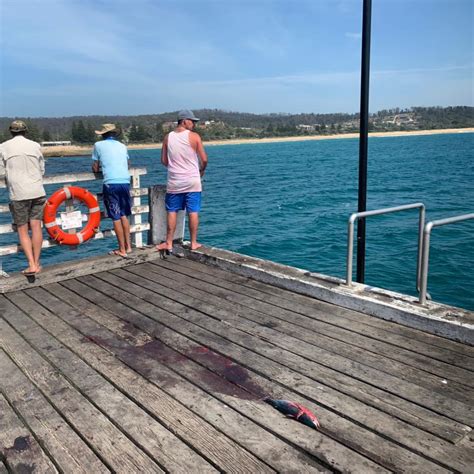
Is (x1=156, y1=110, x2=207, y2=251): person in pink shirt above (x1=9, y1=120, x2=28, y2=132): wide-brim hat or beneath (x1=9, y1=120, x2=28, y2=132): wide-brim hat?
beneath

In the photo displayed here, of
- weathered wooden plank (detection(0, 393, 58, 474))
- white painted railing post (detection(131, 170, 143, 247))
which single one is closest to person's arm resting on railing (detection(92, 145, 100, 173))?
white painted railing post (detection(131, 170, 143, 247))

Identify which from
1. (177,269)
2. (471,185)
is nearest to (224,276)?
(177,269)

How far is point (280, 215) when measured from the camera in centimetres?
1789

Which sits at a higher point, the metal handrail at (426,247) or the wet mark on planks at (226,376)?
the metal handrail at (426,247)

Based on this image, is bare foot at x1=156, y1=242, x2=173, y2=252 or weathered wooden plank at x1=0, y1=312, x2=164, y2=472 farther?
bare foot at x1=156, y1=242, x2=173, y2=252

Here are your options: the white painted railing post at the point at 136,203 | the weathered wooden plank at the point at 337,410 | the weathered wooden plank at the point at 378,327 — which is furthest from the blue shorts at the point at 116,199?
the weathered wooden plank at the point at 337,410

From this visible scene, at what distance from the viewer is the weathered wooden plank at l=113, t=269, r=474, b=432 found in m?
2.49

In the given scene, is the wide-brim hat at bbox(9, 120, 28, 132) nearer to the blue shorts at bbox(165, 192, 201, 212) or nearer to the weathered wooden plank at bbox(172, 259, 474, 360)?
the blue shorts at bbox(165, 192, 201, 212)

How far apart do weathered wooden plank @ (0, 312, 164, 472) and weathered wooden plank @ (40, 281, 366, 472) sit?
0.39 m

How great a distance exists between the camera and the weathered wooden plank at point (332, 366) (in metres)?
2.49

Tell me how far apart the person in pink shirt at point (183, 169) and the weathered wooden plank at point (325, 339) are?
0.87 meters

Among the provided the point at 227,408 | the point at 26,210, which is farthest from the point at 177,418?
the point at 26,210

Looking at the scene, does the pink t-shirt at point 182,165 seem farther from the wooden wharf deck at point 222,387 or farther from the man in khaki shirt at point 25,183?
the wooden wharf deck at point 222,387

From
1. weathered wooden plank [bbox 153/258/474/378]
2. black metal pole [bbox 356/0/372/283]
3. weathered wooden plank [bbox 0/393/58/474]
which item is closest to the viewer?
weathered wooden plank [bbox 0/393/58/474]
